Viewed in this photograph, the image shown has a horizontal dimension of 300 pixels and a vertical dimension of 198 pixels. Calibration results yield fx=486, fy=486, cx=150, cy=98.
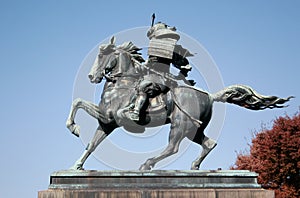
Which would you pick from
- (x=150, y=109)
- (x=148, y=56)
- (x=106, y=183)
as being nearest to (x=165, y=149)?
(x=150, y=109)

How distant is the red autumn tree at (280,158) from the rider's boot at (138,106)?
65.9ft

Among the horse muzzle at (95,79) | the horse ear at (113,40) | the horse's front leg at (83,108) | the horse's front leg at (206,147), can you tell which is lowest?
the horse's front leg at (206,147)

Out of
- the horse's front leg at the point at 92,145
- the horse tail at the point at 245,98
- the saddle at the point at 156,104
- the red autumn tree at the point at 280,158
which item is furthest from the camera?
the red autumn tree at the point at 280,158

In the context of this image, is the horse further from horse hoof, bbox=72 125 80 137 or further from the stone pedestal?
the stone pedestal

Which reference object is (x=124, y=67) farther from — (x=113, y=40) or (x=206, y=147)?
(x=206, y=147)

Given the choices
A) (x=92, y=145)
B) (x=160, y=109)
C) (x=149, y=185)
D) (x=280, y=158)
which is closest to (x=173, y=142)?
(x=160, y=109)

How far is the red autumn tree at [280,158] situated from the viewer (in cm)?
2864

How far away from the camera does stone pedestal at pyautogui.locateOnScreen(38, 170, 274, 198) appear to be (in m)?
9.10

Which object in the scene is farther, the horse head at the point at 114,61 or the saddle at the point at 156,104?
the horse head at the point at 114,61

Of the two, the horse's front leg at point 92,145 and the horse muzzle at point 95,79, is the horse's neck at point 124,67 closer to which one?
the horse muzzle at point 95,79

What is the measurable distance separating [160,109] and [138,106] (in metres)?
0.52

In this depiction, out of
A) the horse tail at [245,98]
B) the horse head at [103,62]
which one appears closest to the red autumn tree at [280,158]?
the horse tail at [245,98]

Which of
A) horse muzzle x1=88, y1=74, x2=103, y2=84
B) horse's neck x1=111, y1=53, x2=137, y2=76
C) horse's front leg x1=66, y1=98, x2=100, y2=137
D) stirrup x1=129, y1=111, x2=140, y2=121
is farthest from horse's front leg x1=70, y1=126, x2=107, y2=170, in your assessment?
horse's neck x1=111, y1=53, x2=137, y2=76

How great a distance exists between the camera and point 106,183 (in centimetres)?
937
